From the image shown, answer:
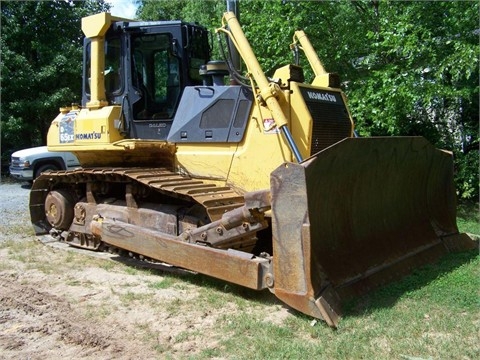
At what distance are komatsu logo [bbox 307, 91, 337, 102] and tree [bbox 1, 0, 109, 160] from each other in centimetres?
1292

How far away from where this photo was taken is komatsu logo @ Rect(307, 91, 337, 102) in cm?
528

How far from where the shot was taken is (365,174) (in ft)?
16.0

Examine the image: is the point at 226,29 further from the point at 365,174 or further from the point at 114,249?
the point at 114,249

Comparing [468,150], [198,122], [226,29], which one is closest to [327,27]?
[468,150]

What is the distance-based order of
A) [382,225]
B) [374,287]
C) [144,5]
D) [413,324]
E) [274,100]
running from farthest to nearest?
[144,5] < [382,225] < [274,100] < [374,287] < [413,324]

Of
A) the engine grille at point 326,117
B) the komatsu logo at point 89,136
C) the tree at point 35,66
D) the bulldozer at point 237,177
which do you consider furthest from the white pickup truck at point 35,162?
the engine grille at point 326,117

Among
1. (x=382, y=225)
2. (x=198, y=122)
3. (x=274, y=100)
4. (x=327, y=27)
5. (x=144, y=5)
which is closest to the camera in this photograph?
(x=274, y=100)

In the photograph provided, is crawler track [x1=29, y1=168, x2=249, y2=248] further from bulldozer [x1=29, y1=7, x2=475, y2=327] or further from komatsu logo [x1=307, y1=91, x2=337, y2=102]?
komatsu logo [x1=307, y1=91, x2=337, y2=102]

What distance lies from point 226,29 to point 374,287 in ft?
10.6

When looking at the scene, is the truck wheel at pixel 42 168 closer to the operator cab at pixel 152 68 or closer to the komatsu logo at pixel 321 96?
the operator cab at pixel 152 68

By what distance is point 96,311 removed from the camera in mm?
4562

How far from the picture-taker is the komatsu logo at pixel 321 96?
5.28 m

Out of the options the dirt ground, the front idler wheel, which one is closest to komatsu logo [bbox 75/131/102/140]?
the front idler wheel

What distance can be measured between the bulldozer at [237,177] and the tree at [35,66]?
33.6 feet
